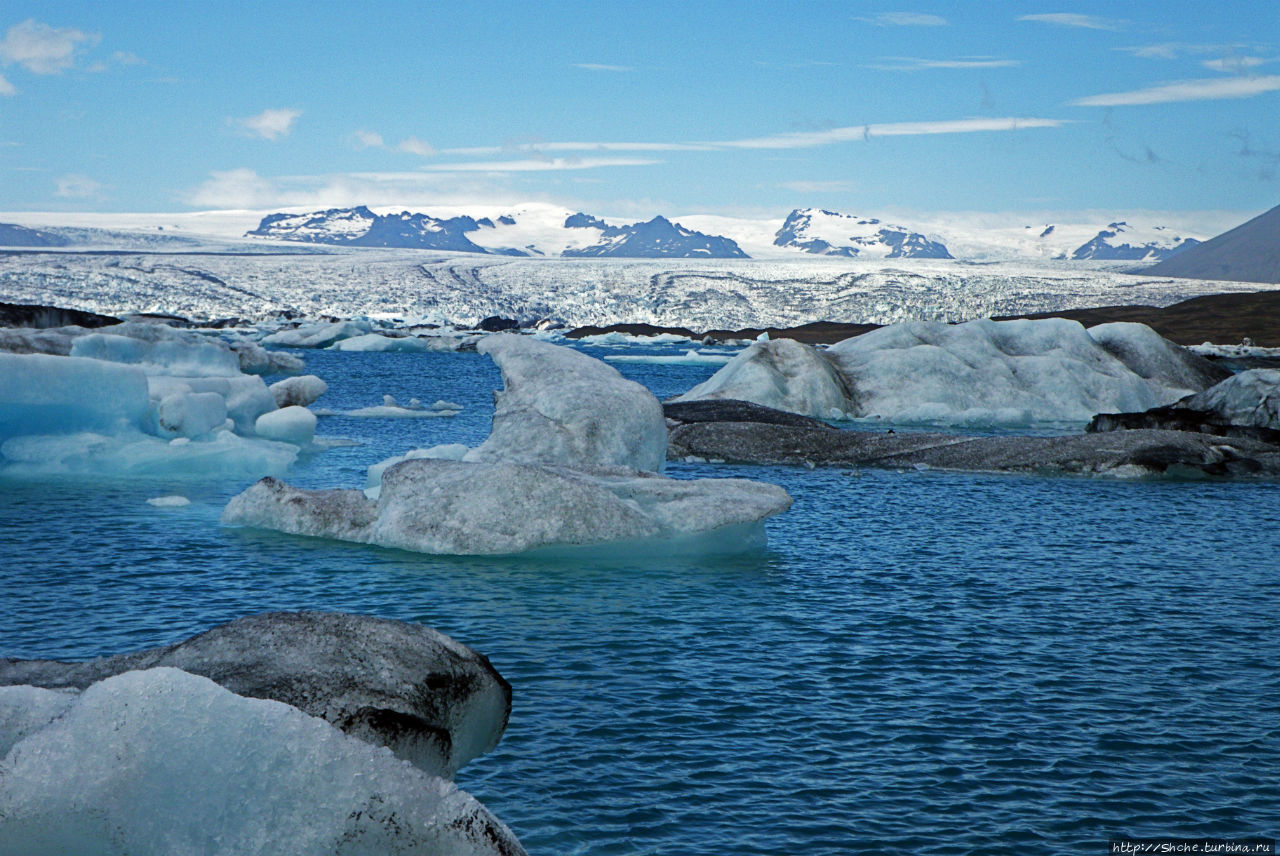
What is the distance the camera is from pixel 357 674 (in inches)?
232

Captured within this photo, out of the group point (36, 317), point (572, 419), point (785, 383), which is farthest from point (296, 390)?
point (36, 317)

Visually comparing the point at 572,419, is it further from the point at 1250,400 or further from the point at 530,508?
the point at 1250,400

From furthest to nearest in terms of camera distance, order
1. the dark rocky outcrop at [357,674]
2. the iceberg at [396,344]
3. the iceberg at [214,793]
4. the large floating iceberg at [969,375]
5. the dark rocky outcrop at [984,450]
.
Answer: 1. the iceberg at [396,344]
2. the large floating iceberg at [969,375]
3. the dark rocky outcrop at [984,450]
4. the dark rocky outcrop at [357,674]
5. the iceberg at [214,793]

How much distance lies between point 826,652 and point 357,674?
421cm

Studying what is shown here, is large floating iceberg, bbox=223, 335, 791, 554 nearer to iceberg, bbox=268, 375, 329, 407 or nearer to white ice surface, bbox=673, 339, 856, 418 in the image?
iceberg, bbox=268, 375, 329, 407

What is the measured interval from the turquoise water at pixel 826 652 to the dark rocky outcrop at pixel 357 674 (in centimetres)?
44

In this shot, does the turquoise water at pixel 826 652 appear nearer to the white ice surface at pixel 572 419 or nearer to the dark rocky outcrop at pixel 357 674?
the dark rocky outcrop at pixel 357 674

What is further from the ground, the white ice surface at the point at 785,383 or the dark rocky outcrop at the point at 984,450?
the white ice surface at the point at 785,383

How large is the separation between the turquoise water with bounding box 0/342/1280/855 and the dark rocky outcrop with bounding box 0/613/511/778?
44cm

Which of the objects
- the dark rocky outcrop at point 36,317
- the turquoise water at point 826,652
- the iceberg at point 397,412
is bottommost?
the iceberg at point 397,412

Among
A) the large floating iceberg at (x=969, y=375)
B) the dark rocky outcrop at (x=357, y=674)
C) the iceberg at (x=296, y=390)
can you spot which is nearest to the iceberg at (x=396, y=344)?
the large floating iceberg at (x=969, y=375)

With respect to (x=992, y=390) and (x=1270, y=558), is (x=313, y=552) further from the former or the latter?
(x=992, y=390)

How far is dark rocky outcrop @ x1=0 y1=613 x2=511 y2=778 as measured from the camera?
219 inches

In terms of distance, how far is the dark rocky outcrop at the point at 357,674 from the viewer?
18.2ft
